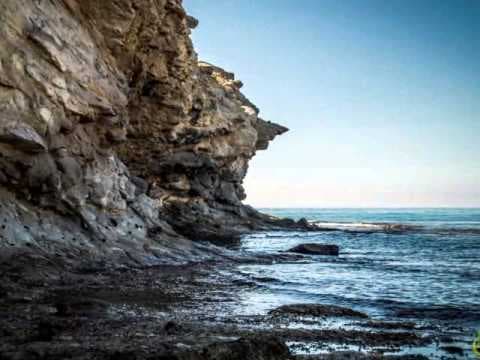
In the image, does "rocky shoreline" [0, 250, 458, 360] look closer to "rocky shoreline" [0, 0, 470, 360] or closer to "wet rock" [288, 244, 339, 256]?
"rocky shoreline" [0, 0, 470, 360]

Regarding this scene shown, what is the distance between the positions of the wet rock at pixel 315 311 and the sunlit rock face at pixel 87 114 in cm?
966

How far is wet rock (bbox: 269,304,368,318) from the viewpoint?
39.3 ft

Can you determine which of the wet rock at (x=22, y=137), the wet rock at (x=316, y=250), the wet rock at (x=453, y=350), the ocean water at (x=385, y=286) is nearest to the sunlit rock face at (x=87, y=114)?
the wet rock at (x=22, y=137)

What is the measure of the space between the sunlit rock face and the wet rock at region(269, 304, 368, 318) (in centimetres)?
966

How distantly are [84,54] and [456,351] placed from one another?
20.0 m

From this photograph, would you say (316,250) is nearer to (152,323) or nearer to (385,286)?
(385,286)

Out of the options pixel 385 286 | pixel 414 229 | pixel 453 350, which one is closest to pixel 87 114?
pixel 385 286

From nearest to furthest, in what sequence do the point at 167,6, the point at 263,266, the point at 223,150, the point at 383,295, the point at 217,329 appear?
the point at 217,329 < the point at 383,295 < the point at 263,266 < the point at 167,6 < the point at 223,150

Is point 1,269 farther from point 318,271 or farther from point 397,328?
point 318,271

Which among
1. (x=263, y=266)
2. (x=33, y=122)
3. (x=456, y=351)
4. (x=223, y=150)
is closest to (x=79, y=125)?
(x=33, y=122)

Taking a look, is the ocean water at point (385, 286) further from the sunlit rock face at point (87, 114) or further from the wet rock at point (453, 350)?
the sunlit rock face at point (87, 114)

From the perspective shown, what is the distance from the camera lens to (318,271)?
75.3 feet

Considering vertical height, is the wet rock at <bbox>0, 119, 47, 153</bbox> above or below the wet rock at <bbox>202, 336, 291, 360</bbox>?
above

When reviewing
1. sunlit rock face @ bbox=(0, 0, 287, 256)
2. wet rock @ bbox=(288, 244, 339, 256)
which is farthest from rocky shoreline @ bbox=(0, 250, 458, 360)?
wet rock @ bbox=(288, 244, 339, 256)
